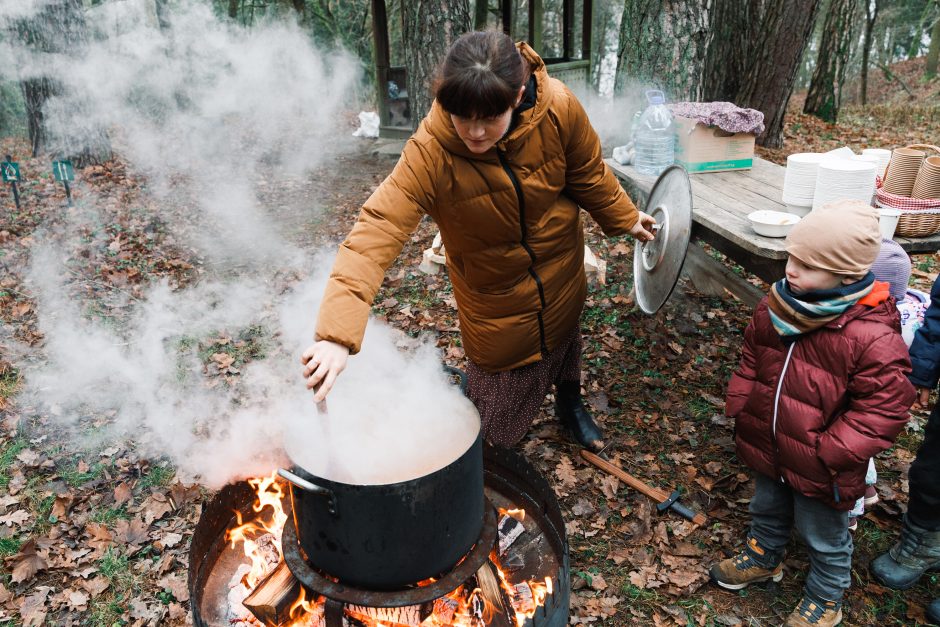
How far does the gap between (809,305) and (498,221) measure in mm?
1280

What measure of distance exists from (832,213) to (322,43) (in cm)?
1805

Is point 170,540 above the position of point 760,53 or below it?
below

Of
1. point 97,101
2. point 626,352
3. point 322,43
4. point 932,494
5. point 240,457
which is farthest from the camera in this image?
point 322,43

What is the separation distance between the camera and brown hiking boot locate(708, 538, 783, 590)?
3.01 metres

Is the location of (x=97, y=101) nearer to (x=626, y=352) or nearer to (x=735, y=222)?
(x=626, y=352)

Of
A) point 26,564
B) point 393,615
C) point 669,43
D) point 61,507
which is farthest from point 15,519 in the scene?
point 669,43

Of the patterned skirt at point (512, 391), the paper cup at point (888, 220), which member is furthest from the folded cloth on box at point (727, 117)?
the patterned skirt at point (512, 391)

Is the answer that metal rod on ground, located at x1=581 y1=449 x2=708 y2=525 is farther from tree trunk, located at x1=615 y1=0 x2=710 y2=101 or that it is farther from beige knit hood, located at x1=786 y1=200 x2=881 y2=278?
tree trunk, located at x1=615 y1=0 x2=710 y2=101

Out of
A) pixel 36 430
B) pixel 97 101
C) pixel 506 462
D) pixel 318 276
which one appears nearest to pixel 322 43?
pixel 97 101

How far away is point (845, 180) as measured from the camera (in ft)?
11.0

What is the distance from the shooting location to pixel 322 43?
17.9m

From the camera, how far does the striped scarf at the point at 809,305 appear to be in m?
2.38

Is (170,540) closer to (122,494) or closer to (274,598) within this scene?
(122,494)

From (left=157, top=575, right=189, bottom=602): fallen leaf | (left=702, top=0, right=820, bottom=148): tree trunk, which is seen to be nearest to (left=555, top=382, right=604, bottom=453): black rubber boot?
(left=157, top=575, right=189, bottom=602): fallen leaf
